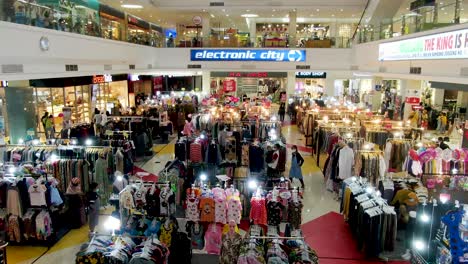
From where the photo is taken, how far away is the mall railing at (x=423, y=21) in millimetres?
9008

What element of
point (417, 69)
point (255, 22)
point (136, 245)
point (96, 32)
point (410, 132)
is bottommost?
point (136, 245)

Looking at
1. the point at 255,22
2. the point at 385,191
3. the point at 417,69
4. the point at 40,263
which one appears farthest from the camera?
the point at 255,22

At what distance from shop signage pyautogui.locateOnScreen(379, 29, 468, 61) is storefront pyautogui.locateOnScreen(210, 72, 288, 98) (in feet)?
28.5

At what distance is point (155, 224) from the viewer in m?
6.09

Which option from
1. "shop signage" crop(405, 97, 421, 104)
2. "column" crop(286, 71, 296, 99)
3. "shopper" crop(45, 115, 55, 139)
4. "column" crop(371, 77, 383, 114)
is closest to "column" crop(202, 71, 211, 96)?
"column" crop(286, 71, 296, 99)

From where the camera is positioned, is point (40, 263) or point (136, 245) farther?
point (40, 263)

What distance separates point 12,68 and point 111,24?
7.02 meters

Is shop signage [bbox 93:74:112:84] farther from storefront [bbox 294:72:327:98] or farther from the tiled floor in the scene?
storefront [bbox 294:72:327:98]

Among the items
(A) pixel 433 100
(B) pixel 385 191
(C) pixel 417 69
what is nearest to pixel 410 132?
(C) pixel 417 69

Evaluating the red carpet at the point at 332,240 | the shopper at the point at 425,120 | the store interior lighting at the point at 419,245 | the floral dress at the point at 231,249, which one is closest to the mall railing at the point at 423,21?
the store interior lighting at the point at 419,245

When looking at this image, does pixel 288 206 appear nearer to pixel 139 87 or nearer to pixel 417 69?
pixel 417 69

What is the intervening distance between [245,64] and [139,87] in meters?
8.61

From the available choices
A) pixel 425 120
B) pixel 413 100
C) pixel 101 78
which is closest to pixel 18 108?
pixel 101 78

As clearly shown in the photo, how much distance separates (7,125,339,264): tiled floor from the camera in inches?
283
